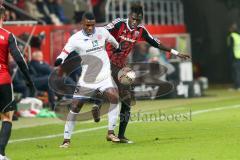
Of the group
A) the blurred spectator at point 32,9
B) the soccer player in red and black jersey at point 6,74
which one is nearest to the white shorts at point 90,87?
the soccer player in red and black jersey at point 6,74

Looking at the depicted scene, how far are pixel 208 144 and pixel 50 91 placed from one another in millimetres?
10079

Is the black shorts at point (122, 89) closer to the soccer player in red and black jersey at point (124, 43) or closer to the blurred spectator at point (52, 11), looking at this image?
the soccer player in red and black jersey at point (124, 43)

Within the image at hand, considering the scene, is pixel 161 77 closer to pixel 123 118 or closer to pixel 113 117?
pixel 123 118

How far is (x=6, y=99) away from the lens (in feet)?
41.6

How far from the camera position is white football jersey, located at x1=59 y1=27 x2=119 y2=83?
14492mm

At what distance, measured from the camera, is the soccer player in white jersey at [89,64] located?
14.5 metres

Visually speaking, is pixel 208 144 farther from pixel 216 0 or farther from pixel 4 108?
pixel 216 0

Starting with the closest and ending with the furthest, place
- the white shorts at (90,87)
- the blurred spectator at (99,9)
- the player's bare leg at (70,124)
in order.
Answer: the player's bare leg at (70,124), the white shorts at (90,87), the blurred spectator at (99,9)

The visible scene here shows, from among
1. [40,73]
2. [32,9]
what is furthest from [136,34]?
[32,9]

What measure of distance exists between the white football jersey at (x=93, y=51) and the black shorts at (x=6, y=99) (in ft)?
6.17

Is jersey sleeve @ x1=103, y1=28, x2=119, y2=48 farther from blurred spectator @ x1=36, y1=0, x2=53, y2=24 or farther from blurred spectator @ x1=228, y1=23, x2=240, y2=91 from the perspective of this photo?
blurred spectator @ x1=228, y1=23, x2=240, y2=91

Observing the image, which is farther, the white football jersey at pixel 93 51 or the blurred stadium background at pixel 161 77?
the white football jersey at pixel 93 51

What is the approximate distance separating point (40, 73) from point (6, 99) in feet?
36.7

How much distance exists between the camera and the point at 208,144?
1390 centimetres
